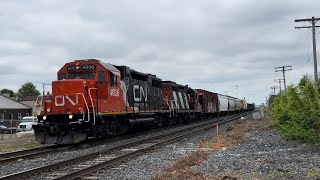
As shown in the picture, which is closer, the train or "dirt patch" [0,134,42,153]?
the train

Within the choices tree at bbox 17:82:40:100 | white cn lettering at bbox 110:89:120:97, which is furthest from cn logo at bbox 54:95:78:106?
tree at bbox 17:82:40:100

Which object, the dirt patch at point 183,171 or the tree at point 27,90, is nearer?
the dirt patch at point 183,171

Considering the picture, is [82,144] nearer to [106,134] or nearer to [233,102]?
[106,134]

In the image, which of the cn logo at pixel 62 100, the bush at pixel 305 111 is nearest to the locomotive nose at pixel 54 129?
the cn logo at pixel 62 100

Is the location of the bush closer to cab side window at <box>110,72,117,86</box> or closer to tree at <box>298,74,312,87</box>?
tree at <box>298,74,312,87</box>

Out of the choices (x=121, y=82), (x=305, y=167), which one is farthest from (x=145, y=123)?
(x=305, y=167)

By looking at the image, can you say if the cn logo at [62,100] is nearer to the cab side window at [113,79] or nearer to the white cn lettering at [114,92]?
the white cn lettering at [114,92]

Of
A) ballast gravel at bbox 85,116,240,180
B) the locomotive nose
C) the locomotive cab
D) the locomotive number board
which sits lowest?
ballast gravel at bbox 85,116,240,180

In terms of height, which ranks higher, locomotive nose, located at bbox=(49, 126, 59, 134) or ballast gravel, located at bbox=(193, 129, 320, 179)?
locomotive nose, located at bbox=(49, 126, 59, 134)

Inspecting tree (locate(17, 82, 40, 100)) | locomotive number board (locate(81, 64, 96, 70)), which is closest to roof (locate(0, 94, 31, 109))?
locomotive number board (locate(81, 64, 96, 70))

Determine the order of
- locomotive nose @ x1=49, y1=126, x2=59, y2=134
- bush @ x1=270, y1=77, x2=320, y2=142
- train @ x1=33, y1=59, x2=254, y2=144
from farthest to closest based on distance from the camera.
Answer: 1. train @ x1=33, y1=59, x2=254, y2=144
2. locomotive nose @ x1=49, y1=126, x2=59, y2=134
3. bush @ x1=270, y1=77, x2=320, y2=142

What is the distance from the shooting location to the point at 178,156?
13.8 m

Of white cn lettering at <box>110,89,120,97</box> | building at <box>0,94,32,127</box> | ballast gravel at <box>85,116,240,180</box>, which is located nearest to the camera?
ballast gravel at <box>85,116,240,180</box>

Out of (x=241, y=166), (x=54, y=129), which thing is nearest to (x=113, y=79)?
(x=54, y=129)
